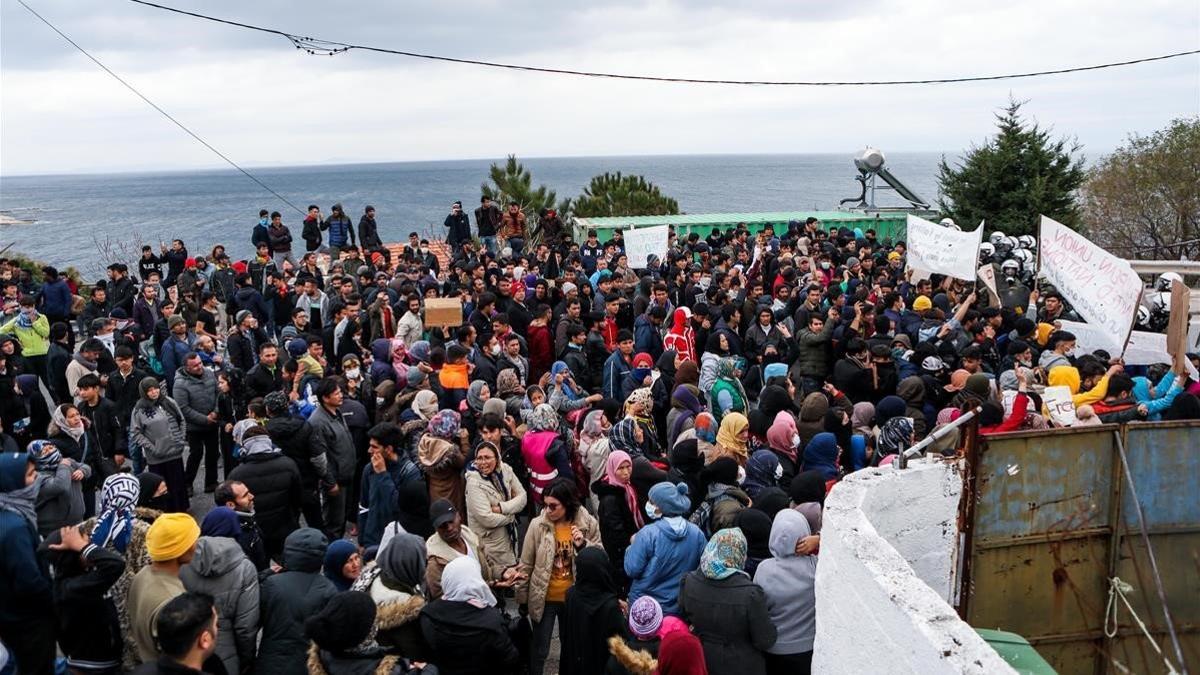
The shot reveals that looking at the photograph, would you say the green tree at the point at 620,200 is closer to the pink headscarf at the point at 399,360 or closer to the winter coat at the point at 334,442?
the pink headscarf at the point at 399,360

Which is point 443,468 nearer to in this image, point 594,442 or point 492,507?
point 492,507

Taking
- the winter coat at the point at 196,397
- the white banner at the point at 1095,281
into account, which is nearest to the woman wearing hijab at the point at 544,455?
the winter coat at the point at 196,397

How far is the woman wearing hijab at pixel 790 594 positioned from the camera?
16.9 feet

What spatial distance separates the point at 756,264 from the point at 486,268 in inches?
182

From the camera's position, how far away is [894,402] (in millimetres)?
7883

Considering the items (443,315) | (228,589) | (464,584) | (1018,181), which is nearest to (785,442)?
(464,584)

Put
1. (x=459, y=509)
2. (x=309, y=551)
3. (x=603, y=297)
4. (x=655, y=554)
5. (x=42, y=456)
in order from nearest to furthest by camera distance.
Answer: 1. (x=309, y=551)
2. (x=655, y=554)
3. (x=42, y=456)
4. (x=459, y=509)
5. (x=603, y=297)

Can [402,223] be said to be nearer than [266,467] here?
No

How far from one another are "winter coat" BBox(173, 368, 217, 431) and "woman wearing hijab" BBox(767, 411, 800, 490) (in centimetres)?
543

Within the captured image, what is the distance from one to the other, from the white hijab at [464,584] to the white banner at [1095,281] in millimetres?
6437

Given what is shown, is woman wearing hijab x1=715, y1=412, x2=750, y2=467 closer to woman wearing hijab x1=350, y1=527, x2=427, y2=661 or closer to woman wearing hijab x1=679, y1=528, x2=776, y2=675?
woman wearing hijab x1=679, y1=528, x2=776, y2=675

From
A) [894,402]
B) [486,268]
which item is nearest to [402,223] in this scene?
[486,268]

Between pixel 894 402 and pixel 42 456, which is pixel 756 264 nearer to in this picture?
pixel 894 402

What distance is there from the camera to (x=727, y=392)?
29.0 ft
